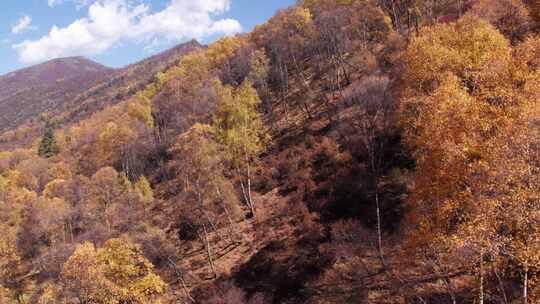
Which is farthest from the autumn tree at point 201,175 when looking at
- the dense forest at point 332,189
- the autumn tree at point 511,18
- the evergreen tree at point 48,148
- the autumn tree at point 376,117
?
the evergreen tree at point 48,148

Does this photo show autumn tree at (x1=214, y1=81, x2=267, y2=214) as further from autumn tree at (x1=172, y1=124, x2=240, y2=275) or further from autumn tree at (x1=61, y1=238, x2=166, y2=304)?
autumn tree at (x1=61, y1=238, x2=166, y2=304)

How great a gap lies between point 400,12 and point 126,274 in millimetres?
69589

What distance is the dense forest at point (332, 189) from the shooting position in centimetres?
1459

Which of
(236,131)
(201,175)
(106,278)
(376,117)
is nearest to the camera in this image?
(106,278)

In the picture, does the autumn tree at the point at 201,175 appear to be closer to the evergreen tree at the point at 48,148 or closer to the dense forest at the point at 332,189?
the dense forest at the point at 332,189

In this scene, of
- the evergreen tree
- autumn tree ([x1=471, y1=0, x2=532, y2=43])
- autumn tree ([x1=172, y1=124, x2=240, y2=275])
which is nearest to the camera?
autumn tree ([x1=172, y1=124, x2=240, y2=275])

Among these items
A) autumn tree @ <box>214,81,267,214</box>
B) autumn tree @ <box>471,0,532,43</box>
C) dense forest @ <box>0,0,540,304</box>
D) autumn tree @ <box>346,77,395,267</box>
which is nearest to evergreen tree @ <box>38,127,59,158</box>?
dense forest @ <box>0,0,540,304</box>

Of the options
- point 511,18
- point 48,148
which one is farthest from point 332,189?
point 48,148

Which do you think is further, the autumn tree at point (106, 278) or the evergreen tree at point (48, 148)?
the evergreen tree at point (48, 148)

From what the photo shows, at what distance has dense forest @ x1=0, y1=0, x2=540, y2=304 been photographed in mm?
14586

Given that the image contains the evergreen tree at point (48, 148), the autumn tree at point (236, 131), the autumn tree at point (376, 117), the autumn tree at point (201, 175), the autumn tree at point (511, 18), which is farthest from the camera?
the evergreen tree at point (48, 148)

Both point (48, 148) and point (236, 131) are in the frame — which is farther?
point (48, 148)

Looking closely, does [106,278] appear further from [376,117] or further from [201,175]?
[376,117]

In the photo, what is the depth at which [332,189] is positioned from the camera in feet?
127
